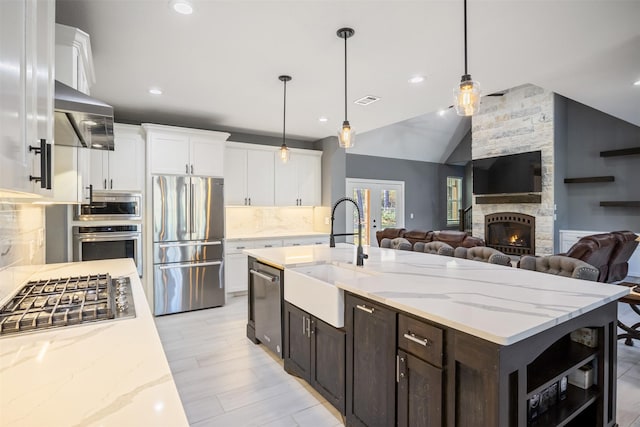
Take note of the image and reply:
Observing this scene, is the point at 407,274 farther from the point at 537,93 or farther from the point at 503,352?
the point at 537,93

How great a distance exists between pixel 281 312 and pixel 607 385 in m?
2.09

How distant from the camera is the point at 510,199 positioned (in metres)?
6.53

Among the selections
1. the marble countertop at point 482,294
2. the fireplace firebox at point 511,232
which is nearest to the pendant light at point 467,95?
the marble countertop at point 482,294

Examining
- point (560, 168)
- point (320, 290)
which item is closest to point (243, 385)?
point (320, 290)

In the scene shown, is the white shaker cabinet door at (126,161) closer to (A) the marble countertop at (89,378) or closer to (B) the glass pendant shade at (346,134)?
(B) the glass pendant shade at (346,134)

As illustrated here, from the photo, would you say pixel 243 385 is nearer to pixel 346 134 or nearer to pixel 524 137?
pixel 346 134

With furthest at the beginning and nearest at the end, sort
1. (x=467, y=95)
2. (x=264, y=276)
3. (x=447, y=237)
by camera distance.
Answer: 1. (x=447, y=237)
2. (x=264, y=276)
3. (x=467, y=95)

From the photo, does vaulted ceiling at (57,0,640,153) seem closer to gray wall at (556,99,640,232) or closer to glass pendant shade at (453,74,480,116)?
glass pendant shade at (453,74,480,116)

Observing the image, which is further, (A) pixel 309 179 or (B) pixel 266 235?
(A) pixel 309 179

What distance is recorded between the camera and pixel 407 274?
85.7 inches

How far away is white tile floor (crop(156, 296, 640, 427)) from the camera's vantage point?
2.19m

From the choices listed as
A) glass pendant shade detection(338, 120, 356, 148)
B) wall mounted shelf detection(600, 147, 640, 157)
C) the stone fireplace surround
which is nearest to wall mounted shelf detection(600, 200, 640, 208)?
wall mounted shelf detection(600, 147, 640, 157)

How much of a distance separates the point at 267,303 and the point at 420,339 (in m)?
1.78

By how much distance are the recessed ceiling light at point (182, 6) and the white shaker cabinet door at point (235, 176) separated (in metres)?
3.10
